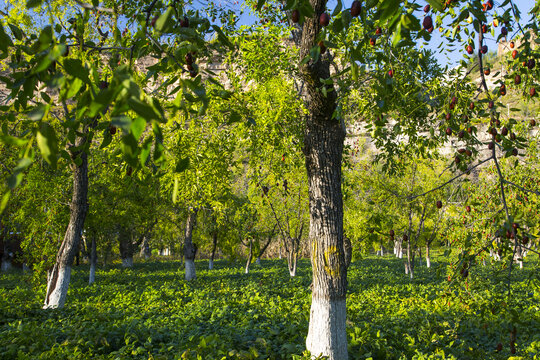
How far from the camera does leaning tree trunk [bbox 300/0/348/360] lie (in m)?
5.03

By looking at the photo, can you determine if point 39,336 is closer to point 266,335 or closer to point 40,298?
point 266,335

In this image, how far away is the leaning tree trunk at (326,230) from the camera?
5027 millimetres

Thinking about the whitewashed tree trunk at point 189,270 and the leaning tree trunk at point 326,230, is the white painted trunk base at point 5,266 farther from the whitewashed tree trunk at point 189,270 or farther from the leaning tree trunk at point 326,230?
the leaning tree trunk at point 326,230

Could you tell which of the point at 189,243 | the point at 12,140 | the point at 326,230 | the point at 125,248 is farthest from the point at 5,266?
the point at 12,140

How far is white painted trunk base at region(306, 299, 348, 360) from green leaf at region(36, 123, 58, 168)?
4580mm

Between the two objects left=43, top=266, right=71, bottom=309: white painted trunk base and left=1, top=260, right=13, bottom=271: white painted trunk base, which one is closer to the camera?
left=43, top=266, right=71, bottom=309: white painted trunk base

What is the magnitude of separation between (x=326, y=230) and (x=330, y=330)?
1342 mm

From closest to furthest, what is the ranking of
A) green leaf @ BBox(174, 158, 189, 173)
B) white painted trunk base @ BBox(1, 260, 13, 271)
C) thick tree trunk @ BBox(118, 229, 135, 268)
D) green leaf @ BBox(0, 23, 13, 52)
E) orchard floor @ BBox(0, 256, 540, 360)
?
1. green leaf @ BBox(0, 23, 13, 52)
2. green leaf @ BBox(174, 158, 189, 173)
3. orchard floor @ BBox(0, 256, 540, 360)
4. white painted trunk base @ BBox(1, 260, 13, 271)
5. thick tree trunk @ BBox(118, 229, 135, 268)

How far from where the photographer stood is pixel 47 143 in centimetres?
97

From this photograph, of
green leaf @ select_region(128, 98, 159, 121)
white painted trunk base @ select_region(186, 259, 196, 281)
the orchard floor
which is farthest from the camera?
white painted trunk base @ select_region(186, 259, 196, 281)

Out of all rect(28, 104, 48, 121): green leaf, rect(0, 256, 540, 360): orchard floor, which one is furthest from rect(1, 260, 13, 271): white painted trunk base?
rect(28, 104, 48, 121): green leaf

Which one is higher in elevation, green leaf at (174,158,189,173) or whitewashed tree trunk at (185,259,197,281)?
green leaf at (174,158,189,173)

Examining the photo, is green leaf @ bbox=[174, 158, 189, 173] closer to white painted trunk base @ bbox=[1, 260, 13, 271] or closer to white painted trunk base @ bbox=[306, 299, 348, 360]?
white painted trunk base @ bbox=[306, 299, 348, 360]

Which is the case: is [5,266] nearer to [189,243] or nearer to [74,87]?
[189,243]
